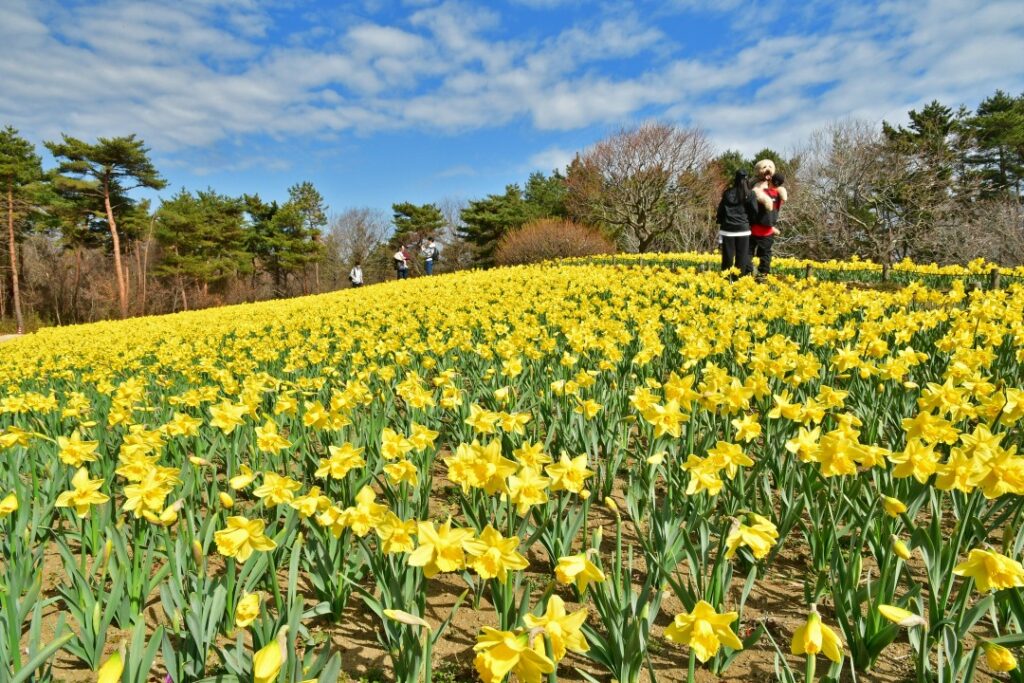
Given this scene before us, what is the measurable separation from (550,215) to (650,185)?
9.54m

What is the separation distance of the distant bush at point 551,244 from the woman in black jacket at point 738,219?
13412 millimetres

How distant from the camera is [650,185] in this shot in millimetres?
29859

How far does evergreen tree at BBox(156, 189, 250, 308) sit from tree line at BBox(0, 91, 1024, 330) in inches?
5.3

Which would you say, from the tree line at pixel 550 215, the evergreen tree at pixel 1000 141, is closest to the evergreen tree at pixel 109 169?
the tree line at pixel 550 215

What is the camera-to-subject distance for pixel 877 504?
73.6 inches

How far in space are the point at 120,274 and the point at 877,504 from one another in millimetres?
35177

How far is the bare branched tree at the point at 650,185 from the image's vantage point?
29531 millimetres

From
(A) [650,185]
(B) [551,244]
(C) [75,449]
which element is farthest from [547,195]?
(C) [75,449]

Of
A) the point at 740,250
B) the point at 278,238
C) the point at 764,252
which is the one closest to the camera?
the point at 740,250

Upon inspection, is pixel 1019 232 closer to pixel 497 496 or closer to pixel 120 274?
pixel 497 496

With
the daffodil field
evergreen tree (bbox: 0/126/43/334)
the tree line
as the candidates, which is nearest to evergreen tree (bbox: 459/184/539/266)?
the tree line

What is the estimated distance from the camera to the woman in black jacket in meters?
8.23

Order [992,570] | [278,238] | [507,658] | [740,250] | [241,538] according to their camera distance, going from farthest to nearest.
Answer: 1. [278,238]
2. [740,250]
3. [241,538]
4. [992,570]
5. [507,658]

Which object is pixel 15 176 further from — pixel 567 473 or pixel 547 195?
pixel 567 473
